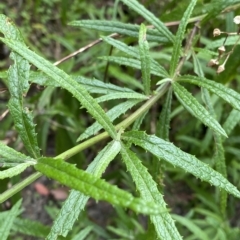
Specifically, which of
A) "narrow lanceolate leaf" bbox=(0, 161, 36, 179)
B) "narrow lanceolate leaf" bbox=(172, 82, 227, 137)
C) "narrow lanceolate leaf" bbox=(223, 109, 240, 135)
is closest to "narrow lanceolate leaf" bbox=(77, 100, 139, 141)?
"narrow lanceolate leaf" bbox=(172, 82, 227, 137)

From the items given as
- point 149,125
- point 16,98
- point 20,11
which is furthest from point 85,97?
point 20,11

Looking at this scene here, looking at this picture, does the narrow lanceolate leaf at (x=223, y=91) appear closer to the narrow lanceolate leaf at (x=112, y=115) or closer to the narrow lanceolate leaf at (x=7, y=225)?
the narrow lanceolate leaf at (x=112, y=115)

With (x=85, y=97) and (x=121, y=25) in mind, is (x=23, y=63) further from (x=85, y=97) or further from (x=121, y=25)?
(x=121, y=25)

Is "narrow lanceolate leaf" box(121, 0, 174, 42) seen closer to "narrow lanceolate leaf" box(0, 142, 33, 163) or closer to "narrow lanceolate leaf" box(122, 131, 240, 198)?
"narrow lanceolate leaf" box(122, 131, 240, 198)

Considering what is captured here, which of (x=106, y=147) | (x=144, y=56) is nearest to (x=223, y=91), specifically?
(x=144, y=56)

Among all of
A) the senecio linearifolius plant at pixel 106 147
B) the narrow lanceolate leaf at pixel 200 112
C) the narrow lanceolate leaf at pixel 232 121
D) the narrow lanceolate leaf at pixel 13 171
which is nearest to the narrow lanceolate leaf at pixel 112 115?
the senecio linearifolius plant at pixel 106 147
